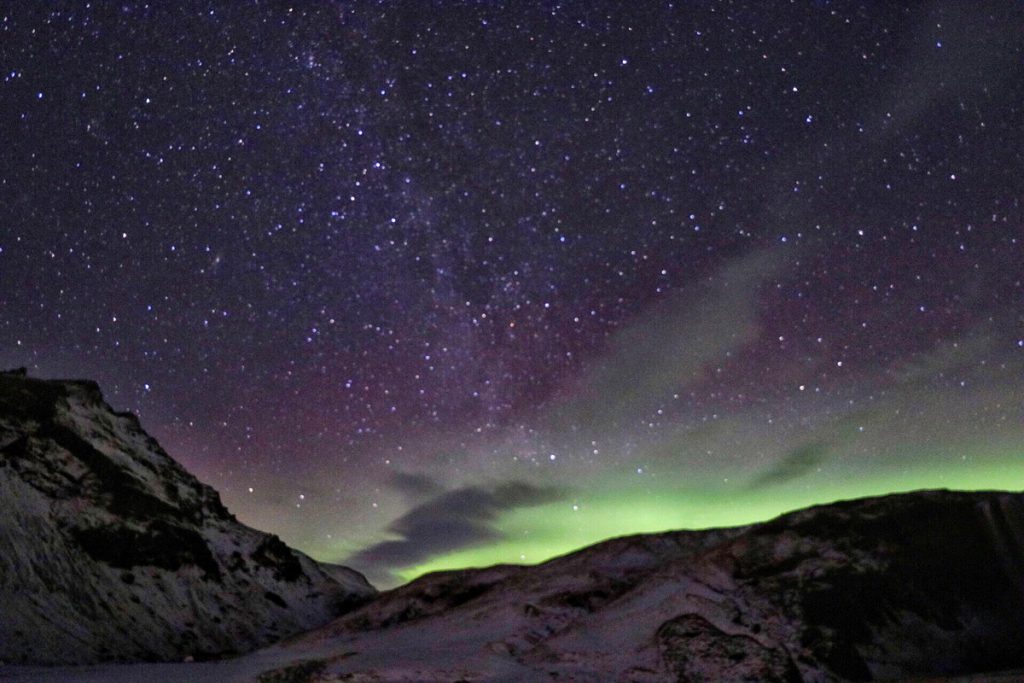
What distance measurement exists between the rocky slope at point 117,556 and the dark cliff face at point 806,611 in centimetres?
1205

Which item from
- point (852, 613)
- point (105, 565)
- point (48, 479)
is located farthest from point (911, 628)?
point (48, 479)

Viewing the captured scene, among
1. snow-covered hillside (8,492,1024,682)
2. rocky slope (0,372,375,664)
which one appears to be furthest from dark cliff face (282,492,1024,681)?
rocky slope (0,372,375,664)

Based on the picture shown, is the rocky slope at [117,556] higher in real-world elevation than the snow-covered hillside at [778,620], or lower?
higher

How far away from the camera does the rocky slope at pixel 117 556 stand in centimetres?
3177

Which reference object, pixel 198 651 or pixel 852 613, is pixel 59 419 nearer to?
pixel 198 651

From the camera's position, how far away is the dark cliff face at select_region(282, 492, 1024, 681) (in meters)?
20.3

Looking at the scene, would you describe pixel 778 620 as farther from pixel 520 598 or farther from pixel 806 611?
pixel 520 598

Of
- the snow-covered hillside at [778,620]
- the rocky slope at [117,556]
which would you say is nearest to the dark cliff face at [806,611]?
the snow-covered hillside at [778,620]

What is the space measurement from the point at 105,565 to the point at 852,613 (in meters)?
33.8

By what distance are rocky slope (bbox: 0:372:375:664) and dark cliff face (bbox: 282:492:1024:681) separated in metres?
12.1

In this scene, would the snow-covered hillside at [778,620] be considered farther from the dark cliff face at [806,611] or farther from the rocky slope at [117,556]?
the rocky slope at [117,556]

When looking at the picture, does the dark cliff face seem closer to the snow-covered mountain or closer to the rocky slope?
the snow-covered mountain

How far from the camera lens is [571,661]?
830 inches

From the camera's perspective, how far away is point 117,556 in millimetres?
37531
